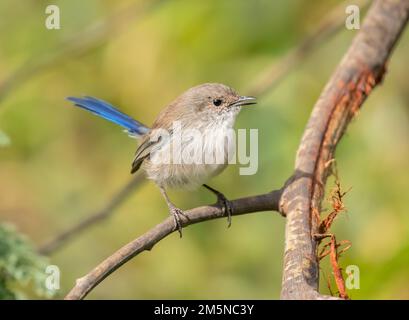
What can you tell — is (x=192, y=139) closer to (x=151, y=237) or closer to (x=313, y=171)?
(x=313, y=171)

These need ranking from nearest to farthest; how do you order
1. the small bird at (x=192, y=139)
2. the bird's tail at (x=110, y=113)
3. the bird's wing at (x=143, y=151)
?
1. the small bird at (x=192, y=139)
2. the bird's wing at (x=143, y=151)
3. the bird's tail at (x=110, y=113)

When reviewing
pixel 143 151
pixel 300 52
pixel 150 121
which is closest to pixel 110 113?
pixel 143 151

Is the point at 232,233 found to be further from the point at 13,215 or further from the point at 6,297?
the point at 6,297

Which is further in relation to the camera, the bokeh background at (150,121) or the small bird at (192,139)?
the bokeh background at (150,121)

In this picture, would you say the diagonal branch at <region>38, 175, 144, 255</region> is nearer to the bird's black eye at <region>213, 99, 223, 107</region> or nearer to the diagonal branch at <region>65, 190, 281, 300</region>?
the bird's black eye at <region>213, 99, 223, 107</region>

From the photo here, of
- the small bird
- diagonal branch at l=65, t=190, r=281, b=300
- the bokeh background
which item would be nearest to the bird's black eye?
the small bird

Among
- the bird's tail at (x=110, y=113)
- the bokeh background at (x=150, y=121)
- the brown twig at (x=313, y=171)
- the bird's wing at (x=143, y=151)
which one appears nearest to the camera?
the brown twig at (x=313, y=171)

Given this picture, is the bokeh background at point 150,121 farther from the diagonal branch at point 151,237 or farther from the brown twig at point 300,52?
the diagonal branch at point 151,237

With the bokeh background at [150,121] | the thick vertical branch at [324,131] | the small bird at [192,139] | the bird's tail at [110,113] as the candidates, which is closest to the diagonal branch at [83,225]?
the small bird at [192,139]
